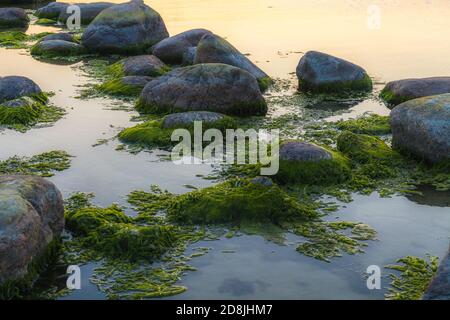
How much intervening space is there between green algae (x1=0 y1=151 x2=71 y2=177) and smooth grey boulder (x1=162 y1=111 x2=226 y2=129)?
200cm

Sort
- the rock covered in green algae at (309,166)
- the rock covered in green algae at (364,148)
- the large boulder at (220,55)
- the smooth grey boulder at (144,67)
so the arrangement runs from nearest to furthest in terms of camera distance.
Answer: the rock covered in green algae at (309,166)
the rock covered in green algae at (364,148)
the large boulder at (220,55)
the smooth grey boulder at (144,67)

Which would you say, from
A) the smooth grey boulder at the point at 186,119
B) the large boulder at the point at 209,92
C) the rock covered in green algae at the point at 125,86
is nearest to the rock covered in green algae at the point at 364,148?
the smooth grey boulder at the point at 186,119

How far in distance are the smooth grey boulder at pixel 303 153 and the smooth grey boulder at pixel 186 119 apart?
2.45 m

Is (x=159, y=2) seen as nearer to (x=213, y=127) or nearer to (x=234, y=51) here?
(x=234, y=51)

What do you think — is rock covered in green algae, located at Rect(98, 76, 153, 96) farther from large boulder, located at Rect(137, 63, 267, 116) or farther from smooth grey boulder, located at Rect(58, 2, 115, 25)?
smooth grey boulder, located at Rect(58, 2, 115, 25)

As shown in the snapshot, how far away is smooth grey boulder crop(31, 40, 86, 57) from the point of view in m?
20.9

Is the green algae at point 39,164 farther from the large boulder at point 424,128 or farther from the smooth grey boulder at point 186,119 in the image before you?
the large boulder at point 424,128

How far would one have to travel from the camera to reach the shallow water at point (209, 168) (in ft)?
24.3

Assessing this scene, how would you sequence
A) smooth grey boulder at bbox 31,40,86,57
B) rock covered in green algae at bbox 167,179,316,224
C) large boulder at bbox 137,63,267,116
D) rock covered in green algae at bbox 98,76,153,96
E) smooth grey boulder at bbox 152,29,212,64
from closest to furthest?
rock covered in green algae at bbox 167,179,316,224, large boulder at bbox 137,63,267,116, rock covered in green algae at bbox 98,76,153,96, smooth grey boulder at bbox 152,29,212,64, smooth grey boulder at bbox 31,40,86,57

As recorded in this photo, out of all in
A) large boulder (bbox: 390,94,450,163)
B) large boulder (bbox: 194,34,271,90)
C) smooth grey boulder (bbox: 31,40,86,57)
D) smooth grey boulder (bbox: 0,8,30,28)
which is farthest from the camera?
smooth grey boulder (bbox: 0,8,30,28)

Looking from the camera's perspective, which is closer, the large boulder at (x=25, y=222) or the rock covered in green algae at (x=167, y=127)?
the large boulder at (x=25, y=222)

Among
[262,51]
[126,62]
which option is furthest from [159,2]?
[126,62]

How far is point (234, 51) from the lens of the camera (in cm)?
1645

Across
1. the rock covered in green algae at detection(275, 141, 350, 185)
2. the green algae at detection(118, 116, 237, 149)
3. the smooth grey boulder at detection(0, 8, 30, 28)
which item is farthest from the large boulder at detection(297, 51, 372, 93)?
the smooth grey boulder at detection(0, 8, 30, 28)
